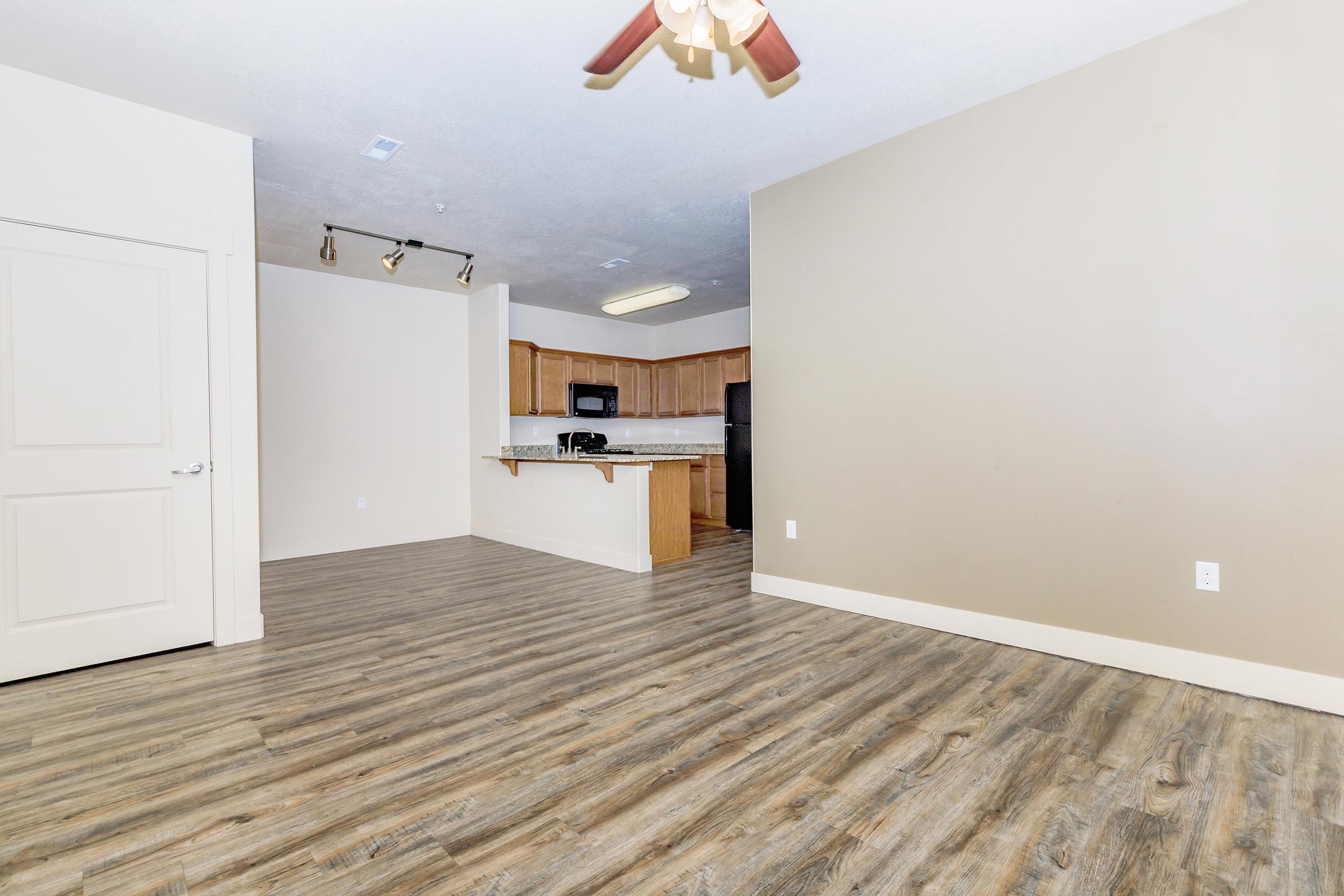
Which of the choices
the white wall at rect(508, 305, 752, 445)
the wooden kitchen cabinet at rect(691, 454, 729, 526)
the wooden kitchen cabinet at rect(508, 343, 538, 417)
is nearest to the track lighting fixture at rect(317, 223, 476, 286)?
the wooden kitchen cabinet at rect(508, 343, 538, 417)

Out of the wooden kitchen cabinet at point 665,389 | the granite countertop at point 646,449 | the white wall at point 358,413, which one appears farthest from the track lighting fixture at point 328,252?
the wooden kitchen cabinet at point 665,389

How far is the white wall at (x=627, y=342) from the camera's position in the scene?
7398mm

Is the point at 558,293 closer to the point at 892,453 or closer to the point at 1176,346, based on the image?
the point at 892,453

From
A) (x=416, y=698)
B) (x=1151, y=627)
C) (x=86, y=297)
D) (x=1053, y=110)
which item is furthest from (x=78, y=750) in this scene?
(x=1053, y=110)

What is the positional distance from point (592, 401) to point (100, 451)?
499 centimetres

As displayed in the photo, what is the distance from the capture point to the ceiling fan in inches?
72.0

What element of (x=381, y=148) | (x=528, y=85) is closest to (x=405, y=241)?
(x=381, y=148)

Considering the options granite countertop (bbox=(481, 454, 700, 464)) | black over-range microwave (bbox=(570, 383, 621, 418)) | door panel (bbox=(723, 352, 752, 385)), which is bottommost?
Result: granite countertop (bbox=(481, 454, 700, 464))

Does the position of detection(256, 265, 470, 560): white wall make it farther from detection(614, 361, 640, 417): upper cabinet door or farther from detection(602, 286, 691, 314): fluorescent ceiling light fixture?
detection(614, 361, 640, 417): upper cabinet door

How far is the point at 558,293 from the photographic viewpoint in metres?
6.84

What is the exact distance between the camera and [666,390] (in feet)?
27.1

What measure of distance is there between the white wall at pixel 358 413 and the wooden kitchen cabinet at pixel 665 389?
2.55 m

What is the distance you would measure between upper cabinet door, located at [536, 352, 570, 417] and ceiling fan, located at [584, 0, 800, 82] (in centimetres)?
504

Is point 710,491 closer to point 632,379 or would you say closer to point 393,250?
point 632,379
